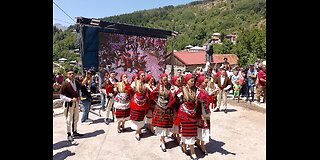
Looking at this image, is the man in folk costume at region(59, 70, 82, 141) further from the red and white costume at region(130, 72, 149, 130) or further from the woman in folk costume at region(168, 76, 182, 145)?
the woman in folk costume at region(168, 76, 182, 145)

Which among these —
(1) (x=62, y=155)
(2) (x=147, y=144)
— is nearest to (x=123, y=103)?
(2) (x=147, y=144)

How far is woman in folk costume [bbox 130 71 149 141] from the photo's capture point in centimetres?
603

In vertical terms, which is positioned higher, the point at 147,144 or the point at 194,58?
the point at 194,58

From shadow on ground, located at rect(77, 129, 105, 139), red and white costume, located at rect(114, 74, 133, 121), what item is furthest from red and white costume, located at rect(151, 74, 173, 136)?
shadow on ground, located at rect(77, 129, 105, 139)

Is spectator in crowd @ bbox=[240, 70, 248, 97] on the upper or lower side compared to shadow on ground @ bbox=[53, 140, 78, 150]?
upper

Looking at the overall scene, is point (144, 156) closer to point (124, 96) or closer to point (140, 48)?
point (124, 96)

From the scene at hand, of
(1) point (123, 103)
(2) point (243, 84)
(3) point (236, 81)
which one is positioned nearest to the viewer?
(1) point (123, 103)

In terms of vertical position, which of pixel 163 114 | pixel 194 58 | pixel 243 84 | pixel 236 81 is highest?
pixel 194 58

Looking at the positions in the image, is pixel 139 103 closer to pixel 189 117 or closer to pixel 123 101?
pixel 123 101

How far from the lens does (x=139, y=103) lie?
19.9 feet

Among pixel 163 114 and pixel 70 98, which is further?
pixel 70 98

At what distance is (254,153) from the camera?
17.3 ft

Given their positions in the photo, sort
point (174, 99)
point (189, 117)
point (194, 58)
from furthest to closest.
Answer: point (194, 58) → point (174, 99) → point (189, 117)

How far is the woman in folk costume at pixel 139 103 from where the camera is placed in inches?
237
